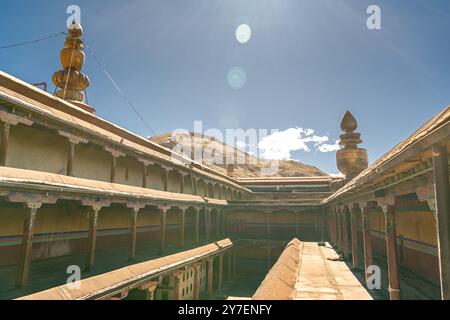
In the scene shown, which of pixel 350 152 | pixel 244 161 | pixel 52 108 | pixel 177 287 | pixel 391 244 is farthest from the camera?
pixel 244 161

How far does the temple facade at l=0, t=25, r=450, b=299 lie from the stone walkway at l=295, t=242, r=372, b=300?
439 millimetres

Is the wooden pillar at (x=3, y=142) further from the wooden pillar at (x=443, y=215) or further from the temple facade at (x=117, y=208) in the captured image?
the wooden pillar at (x=443, y=215)

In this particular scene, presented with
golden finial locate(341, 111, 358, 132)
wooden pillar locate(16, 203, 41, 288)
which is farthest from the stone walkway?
golden finial locate(341, 111, 358, 132)

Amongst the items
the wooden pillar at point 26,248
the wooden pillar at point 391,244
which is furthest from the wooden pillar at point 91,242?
the wooden pillar at point 391,244

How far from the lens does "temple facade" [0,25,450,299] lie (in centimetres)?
638

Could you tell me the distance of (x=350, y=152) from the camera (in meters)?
27.5

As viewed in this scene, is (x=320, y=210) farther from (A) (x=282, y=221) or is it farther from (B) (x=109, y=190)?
(B) (x=109, y=190)

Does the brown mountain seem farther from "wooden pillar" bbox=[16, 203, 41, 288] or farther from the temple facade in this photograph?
"wooden pillar" bbox=[16, 203, 41, 288]

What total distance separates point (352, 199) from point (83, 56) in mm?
21494

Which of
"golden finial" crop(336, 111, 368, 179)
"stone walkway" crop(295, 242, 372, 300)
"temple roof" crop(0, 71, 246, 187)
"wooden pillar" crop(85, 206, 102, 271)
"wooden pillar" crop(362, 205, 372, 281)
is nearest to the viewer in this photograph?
"stone walkway" crop(295, 242, 372, 300)

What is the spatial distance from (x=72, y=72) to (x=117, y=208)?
37.3 ft

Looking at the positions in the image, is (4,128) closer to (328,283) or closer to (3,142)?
(3,142)

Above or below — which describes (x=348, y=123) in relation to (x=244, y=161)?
below

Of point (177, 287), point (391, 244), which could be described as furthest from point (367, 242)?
point (177, 287)
